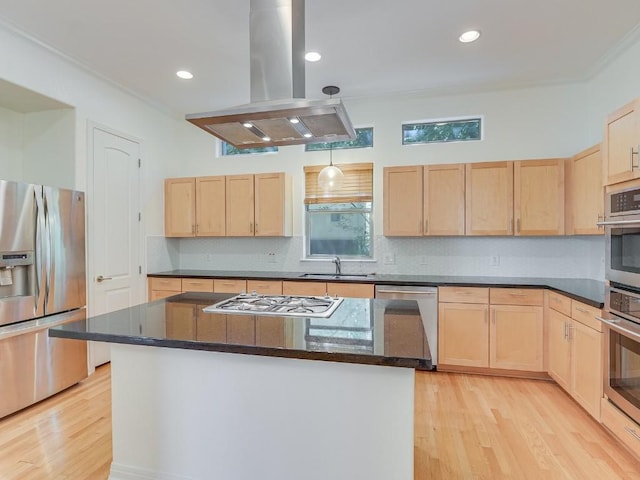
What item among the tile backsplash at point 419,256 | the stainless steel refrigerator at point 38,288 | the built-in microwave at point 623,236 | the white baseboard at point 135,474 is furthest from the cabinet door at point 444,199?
the stainless steel refrigerator at point 38,288

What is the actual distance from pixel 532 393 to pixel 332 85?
3569mm

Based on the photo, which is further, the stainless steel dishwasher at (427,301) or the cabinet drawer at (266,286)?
the cabinet drawer at (266,286)

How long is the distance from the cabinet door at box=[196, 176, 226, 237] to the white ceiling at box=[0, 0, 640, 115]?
1.12 m

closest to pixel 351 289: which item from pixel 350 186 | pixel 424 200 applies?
pixel 424 200

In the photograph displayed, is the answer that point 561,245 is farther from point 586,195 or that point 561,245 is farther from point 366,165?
point 366,165

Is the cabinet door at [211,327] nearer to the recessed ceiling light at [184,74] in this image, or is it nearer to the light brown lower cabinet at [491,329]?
the light brown lower cabinet at [491,329]

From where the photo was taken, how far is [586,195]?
3.23 meters

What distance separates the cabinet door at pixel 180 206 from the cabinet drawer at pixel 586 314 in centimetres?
411

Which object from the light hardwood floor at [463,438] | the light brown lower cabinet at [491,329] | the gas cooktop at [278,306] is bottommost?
the light hardwood floor at [463,438]

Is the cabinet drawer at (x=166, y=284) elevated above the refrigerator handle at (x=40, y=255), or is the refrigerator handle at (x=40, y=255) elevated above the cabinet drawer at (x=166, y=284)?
the refrigerator handle at (x=40, y=255)

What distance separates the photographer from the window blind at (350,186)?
14.3 feet

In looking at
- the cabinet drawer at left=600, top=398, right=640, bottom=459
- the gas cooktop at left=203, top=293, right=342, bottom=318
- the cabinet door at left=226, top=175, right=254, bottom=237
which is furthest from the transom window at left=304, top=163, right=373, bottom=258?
the cabinet drawer at left=600, top=398, right=640, bottom=459

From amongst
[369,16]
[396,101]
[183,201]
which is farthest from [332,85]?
[183,201]

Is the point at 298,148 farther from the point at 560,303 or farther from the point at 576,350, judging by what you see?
the point at 576,350
